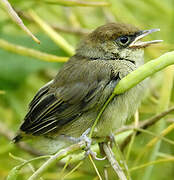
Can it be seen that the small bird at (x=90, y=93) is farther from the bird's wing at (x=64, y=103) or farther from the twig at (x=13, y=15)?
the twig at (x=13, y=15)

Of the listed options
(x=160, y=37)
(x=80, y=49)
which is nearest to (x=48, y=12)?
(x=160, y=37)

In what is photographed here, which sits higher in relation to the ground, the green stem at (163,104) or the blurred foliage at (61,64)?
the blurred foliage at (61,64)

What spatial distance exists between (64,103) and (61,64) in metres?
0.96

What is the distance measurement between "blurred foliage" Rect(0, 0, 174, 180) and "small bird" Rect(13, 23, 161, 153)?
1.13 ft

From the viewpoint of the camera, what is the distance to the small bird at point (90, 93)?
3145 millimetres

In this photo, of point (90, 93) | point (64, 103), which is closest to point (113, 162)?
point (90, 93)

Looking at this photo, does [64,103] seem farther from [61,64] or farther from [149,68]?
[149,68]

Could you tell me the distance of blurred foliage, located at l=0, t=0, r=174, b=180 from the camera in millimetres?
3893

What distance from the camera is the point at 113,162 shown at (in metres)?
2.58

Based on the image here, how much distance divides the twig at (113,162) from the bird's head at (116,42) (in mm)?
720

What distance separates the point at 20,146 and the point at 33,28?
4.39 ft

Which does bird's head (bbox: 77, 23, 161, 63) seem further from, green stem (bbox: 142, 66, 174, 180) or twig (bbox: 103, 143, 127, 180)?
twig (bbox: 103, 143, 127, 180)

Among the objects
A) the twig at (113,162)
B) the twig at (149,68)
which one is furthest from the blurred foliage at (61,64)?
the twig at (149,68)

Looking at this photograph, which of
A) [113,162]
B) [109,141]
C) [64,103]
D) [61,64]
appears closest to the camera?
[113,162]
